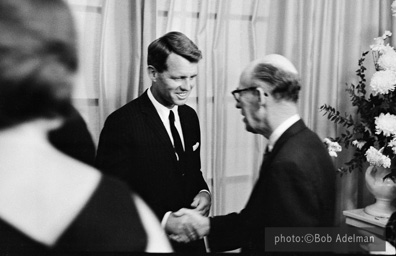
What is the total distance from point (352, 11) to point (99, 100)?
37.2 inches

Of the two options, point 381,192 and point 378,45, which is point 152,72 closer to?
point 378,45

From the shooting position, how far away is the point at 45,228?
148cm

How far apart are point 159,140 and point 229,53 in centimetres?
38

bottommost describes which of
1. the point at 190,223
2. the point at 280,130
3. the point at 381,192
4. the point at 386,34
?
the point at 190,223

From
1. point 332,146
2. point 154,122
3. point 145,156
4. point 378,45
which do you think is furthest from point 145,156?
point 378,45

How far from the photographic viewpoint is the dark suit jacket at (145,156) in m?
1.49

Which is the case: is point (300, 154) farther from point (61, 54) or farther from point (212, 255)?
point (61, 54)

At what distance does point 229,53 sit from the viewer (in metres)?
1.52

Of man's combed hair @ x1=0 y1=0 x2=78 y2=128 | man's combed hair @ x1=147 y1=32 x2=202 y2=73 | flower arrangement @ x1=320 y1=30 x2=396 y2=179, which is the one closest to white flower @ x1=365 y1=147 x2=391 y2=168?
flower arrangement @ x1=320 y1=30 x2=396 y2=179

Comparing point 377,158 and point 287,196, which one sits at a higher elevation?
point 377,158

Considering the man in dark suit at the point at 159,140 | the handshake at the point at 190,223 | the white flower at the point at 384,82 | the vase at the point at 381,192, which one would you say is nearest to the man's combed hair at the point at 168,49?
the man in dark suit at the point at 159,140

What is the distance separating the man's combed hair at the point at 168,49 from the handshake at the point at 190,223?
48cm

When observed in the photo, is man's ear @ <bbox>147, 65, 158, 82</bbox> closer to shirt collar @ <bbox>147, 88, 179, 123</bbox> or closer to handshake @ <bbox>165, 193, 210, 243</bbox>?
shirt collar @ <bbox>147, 88, 179, 123</bbox>

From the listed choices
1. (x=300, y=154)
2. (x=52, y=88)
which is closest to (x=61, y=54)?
(x=52, y=88)
